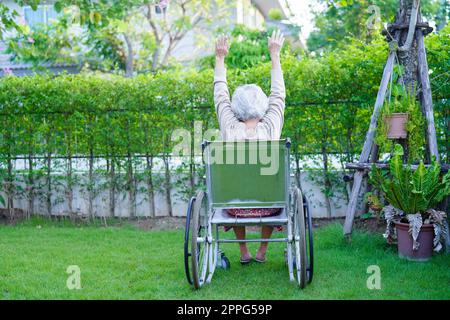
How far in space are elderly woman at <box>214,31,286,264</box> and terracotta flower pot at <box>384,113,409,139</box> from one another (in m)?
1.10

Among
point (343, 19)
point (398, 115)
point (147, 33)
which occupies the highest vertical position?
point (343, 19)

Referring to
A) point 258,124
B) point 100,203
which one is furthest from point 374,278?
point 100,203

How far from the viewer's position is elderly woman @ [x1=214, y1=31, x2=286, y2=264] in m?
4.64

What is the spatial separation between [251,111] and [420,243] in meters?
1.86

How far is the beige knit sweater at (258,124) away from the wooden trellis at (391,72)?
1.09 m

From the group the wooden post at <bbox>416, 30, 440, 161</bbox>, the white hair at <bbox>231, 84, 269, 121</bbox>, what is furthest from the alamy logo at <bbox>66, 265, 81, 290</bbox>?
the wooden post at <bbox>416, 30, 440, 161</bbox>

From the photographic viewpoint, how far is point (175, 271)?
476cm

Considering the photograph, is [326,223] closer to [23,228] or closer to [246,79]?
[246,79]

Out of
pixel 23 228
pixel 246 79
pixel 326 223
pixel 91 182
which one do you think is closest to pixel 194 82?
pixel 246 79

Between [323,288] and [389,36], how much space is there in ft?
8.82

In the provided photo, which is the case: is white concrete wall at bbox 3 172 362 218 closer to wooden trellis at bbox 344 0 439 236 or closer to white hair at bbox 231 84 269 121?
wooden trellis at bbox 344 0 439 236

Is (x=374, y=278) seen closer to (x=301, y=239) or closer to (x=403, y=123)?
(x=301, y=239)

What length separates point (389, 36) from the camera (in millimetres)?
5488

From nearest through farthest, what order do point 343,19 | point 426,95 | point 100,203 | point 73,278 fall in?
point 73,278, point 426,95, point 100,203, point 343,19
